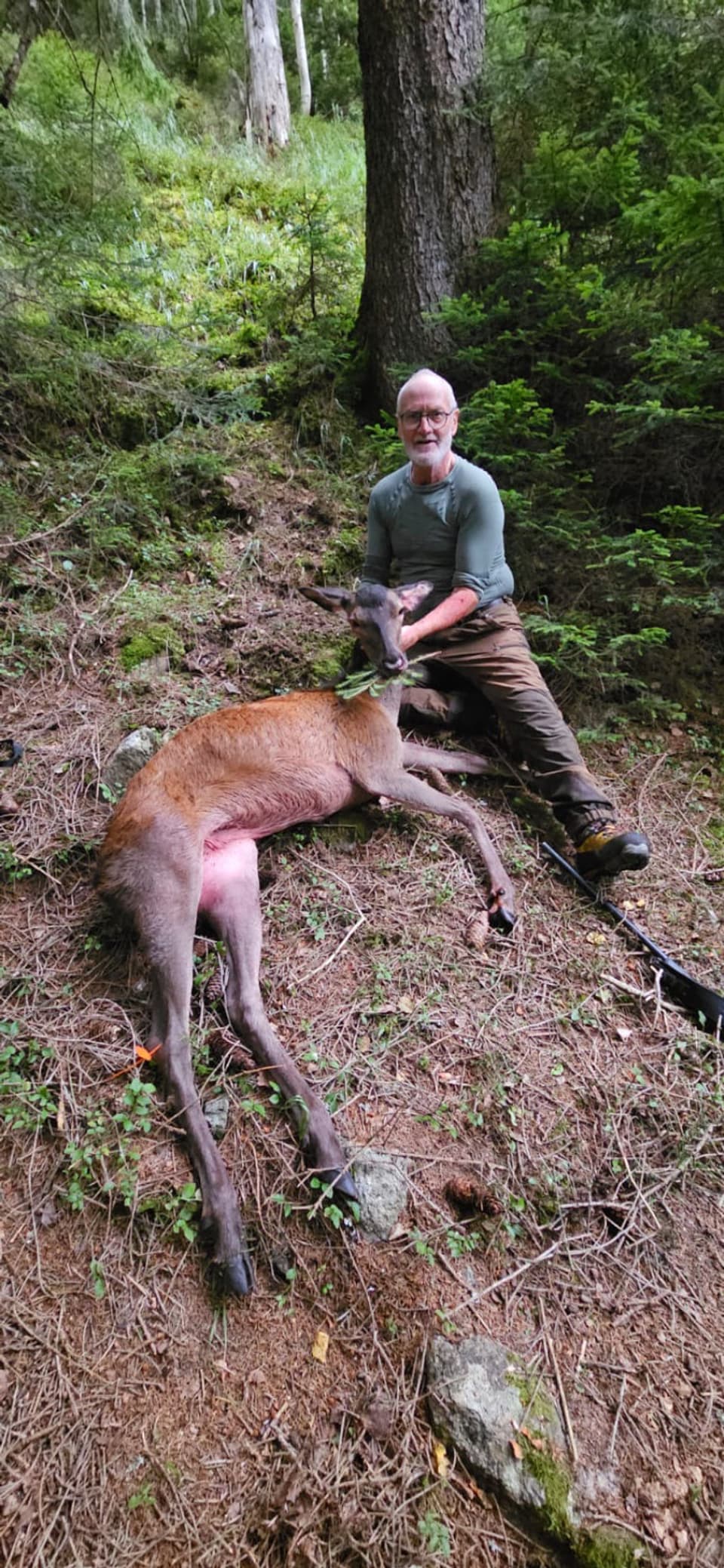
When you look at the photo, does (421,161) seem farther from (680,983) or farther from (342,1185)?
(342,1185)

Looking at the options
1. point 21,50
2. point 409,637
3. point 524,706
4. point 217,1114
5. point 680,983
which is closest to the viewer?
point 217,1114

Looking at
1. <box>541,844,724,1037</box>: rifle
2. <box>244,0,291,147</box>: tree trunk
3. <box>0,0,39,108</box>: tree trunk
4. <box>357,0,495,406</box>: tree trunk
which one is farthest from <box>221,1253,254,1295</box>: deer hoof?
<box>244,0,291,147</box>: tree trunk

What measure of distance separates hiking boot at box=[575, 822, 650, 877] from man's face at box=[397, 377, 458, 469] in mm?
2354

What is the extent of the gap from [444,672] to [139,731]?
2038 millimetres

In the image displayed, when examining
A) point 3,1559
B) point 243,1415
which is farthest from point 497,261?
point 3,1559

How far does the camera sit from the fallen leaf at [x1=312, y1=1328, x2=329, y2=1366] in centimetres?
218

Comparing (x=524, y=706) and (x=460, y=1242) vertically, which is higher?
(x=524, y=706)

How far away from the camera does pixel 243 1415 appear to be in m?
2.07

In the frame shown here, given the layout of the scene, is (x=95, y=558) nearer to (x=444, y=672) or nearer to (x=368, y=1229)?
(x=444, y=672)

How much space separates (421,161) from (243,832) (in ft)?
19.0

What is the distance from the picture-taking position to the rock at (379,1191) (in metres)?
2.42

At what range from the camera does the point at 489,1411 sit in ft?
6.65

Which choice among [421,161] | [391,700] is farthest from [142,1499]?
[421,161]

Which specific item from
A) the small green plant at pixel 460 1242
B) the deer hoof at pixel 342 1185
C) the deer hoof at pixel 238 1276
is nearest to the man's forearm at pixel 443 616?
the deer hoof at pixel 342 1185
